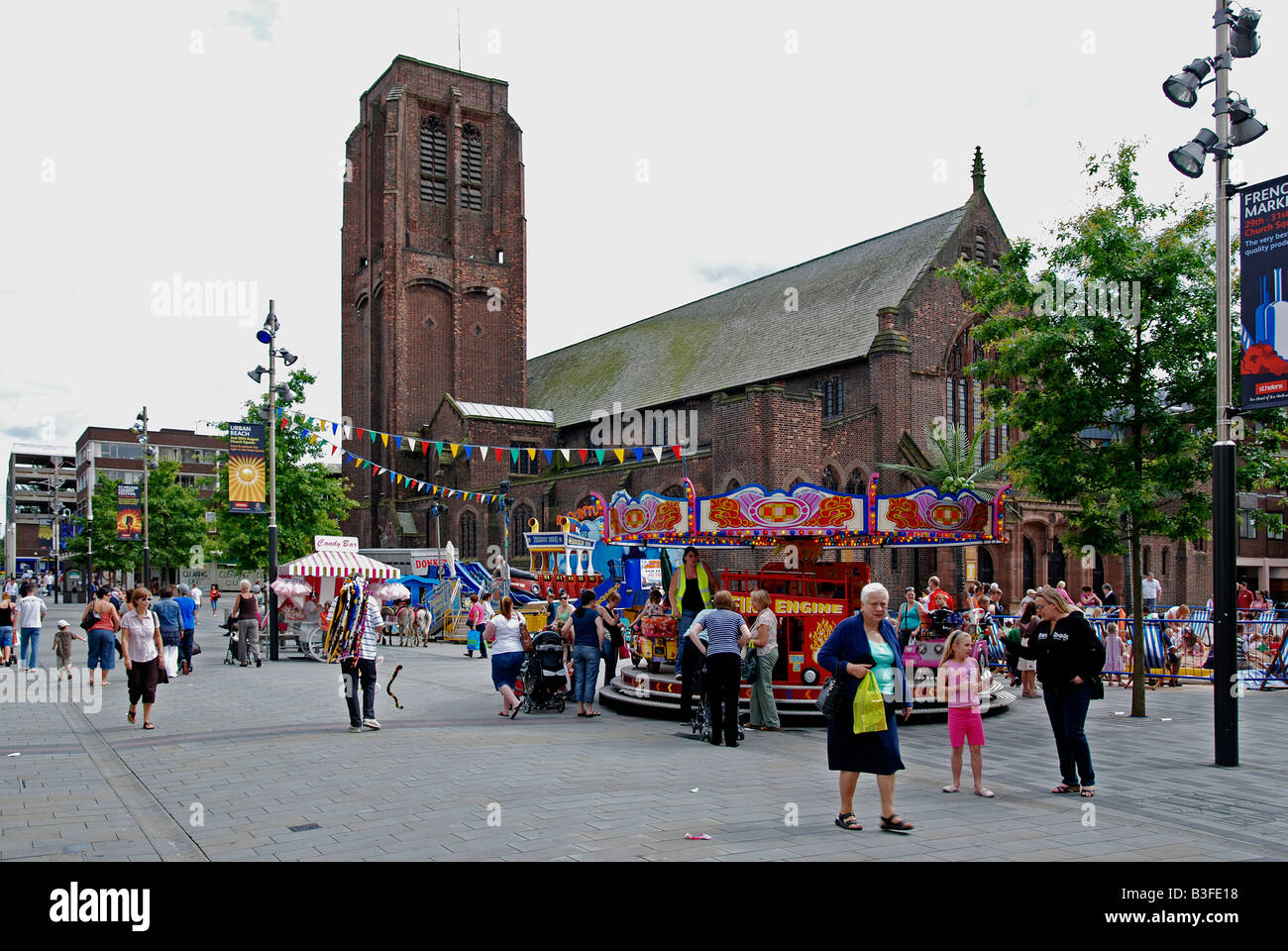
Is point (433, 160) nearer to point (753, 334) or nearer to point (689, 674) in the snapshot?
point (753, 334)

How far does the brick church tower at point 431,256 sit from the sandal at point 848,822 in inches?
1932

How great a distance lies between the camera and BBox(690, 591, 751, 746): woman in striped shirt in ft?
36.4

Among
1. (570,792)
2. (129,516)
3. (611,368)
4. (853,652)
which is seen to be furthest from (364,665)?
(611,368)

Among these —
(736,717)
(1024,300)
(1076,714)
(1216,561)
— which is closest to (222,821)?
(736,717)

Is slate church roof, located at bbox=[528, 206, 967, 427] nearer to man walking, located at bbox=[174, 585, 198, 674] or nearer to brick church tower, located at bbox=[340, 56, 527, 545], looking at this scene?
brick church tower, located at bbox=[340, 56, 527, 545]

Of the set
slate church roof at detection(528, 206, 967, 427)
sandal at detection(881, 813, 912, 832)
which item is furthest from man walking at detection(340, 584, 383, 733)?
slate church roof at detection(528, 206, 967, 427)

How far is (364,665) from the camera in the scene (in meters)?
12.0

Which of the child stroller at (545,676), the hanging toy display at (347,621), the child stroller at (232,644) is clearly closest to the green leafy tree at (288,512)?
the child stroller at (232,644)

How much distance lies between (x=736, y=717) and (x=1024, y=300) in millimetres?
7242

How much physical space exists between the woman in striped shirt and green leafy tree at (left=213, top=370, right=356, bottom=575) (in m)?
29.6

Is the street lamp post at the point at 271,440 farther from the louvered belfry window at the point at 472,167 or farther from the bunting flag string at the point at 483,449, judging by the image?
the louvered belfry window at the point at 472,167

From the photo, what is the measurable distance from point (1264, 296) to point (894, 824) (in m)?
6.53
